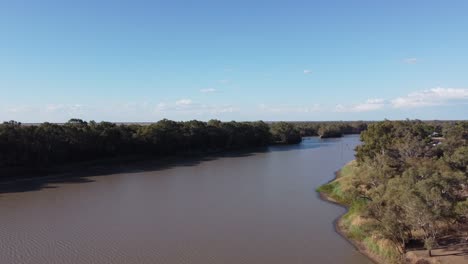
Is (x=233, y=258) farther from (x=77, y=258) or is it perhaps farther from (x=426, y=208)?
(x=426, y=208)

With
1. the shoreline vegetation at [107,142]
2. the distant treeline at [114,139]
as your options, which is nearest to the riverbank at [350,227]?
the shoreline vegetation at [107,142]

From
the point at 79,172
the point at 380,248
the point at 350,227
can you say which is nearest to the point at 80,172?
the point at 79,172

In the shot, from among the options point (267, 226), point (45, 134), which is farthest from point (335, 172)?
point (45, 134)

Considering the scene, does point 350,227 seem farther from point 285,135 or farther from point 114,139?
point 285,135

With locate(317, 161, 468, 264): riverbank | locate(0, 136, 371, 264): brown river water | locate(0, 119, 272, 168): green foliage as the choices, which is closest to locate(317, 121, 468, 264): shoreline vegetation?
locate(317, 161, 468, 264): riverbank

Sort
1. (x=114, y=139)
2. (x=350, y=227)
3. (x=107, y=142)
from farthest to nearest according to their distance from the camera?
(x=114, y=139)
(x=107, y=142)
(x=350, y=227)
